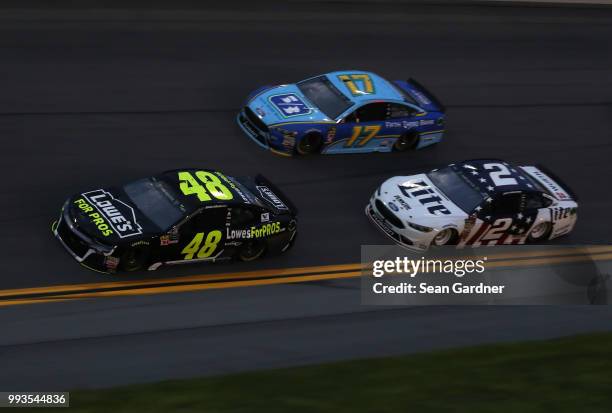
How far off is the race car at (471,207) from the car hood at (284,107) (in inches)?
91.5

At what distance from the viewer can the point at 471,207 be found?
52.4ft

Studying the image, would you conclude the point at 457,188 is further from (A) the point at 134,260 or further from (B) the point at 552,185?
(A) the point at 134,260

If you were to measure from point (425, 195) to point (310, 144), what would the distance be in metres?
2.95

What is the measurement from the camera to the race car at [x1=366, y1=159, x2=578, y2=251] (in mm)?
15859

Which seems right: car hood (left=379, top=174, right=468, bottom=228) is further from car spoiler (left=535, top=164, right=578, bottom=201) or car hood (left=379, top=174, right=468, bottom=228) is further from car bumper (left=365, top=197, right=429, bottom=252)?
car spoiler (left=535, top=164, right=578, bottom=201)

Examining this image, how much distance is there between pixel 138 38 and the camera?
2145 centimetres

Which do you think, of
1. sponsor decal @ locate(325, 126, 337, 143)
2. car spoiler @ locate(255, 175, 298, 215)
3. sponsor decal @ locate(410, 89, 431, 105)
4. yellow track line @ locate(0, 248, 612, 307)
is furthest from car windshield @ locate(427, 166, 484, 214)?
sponsor decal @ locate(410, 89, 431, 105)

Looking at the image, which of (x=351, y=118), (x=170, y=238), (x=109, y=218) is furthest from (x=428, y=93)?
(x=109, y=218)

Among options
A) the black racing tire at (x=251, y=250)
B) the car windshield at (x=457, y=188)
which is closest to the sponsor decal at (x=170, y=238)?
the black racing tire at (x=251, y=250)

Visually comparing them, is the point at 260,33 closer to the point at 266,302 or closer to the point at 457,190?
the point at 457,190

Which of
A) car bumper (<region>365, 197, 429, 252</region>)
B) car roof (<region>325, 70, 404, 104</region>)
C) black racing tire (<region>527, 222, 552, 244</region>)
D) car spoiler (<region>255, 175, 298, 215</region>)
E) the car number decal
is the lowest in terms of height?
black racing tire (<region>527, 222, 552, 244</region>)

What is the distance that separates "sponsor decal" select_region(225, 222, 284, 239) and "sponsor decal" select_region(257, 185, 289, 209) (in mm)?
372

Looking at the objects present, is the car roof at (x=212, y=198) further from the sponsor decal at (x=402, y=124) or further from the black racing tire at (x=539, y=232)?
the black racing tire at (x=539, y=232)

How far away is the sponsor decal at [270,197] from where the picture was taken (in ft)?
50.4
